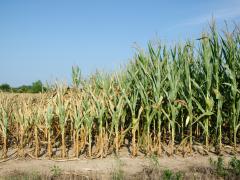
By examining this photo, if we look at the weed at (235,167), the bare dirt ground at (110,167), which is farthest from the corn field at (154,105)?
the weed at (235,167)

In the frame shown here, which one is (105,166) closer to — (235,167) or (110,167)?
(110,167)

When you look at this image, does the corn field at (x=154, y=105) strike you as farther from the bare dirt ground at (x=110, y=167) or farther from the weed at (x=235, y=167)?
the weed at (x=235, y=167)

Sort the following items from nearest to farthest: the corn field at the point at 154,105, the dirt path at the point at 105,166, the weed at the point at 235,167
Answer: the weed at the point at 235,167 < the dirt path at the point at 105,166 < the corn field at the point at 154,105

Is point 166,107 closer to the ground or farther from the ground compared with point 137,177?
farther from the ground

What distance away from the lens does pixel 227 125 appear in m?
7.96

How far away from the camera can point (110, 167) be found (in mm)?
6270

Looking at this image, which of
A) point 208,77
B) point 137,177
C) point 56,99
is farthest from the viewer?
point 56,99

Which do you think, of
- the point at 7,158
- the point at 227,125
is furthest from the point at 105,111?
the point at 227,125

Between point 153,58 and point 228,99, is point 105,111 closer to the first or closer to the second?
point 153,58

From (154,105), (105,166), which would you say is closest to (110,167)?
(105,166)

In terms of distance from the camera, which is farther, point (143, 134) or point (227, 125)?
point (227, 125)

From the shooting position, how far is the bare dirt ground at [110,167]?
18.3 ft

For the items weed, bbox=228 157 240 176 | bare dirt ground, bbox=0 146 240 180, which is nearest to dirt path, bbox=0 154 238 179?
bare dirt ground, bbox=0 146 240 180

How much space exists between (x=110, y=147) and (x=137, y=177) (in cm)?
208
